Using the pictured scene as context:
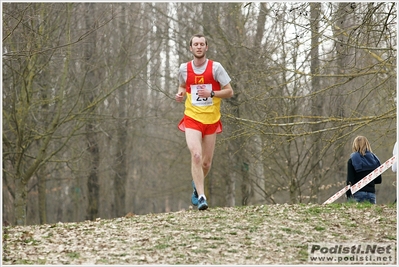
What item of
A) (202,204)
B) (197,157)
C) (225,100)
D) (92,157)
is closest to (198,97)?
(197,157)

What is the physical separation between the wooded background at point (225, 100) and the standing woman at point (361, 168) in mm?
315

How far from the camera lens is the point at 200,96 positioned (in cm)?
905

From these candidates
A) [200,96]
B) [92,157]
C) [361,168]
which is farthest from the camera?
[92,157]

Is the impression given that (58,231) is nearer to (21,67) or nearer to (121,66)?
(21,67)

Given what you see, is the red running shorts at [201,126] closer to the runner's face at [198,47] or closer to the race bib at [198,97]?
the race bib at [198,97]

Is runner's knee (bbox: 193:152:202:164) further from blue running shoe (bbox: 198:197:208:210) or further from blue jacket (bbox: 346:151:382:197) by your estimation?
blue jacket (bbox: 346:151:382:197)

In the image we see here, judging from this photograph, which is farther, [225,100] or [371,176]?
[225,100]

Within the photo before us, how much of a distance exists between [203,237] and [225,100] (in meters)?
9.36

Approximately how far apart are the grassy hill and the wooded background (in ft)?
7.10

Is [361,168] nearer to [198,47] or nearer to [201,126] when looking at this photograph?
[201,126]

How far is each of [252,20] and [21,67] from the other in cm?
632

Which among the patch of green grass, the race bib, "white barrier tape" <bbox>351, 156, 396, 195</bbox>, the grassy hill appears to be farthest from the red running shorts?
"white barrier tape" <bbox>351, 156, 396, 195</bbox>

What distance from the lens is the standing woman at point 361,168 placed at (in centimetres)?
1129

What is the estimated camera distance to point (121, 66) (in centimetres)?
1995
